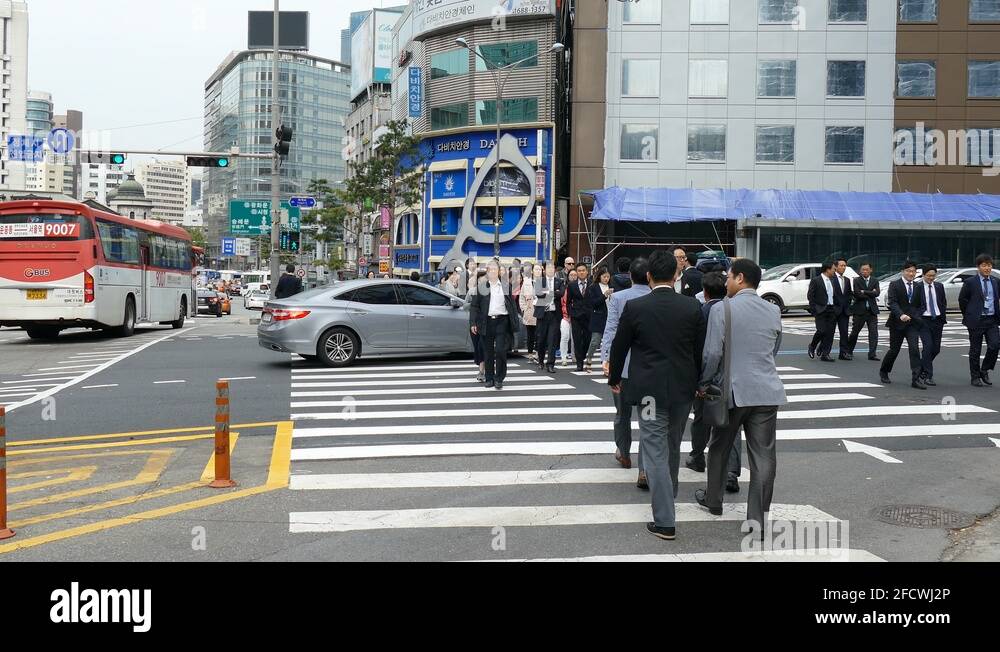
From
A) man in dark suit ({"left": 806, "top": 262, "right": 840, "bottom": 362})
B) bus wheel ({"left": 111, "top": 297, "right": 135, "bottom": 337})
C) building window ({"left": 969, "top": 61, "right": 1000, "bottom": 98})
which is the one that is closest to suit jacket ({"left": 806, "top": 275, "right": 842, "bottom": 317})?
man in dark suit ({"left": 806, "top": 262, "right": 840, "bottom": 362})

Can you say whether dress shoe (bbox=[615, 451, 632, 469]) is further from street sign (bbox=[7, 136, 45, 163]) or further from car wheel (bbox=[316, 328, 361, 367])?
street sign (bbox=[7, 136, 45, 163])

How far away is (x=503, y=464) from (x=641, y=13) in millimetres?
36961

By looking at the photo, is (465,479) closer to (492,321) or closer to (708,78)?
(492,321)

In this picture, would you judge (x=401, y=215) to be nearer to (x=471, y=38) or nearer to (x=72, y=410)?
(x=471, y=38)

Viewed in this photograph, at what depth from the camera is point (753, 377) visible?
634 centimetres

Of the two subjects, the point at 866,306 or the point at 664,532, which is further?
the point at 866,306

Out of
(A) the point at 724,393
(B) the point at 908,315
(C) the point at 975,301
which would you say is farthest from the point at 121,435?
(C) the point at 975,301

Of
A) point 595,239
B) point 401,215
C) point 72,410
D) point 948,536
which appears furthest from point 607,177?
point 948,536

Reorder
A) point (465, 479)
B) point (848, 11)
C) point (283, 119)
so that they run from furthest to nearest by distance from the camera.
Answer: point (283, 119) → point (848, 11) → point (465, 479)

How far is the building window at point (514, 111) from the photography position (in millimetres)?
49281
